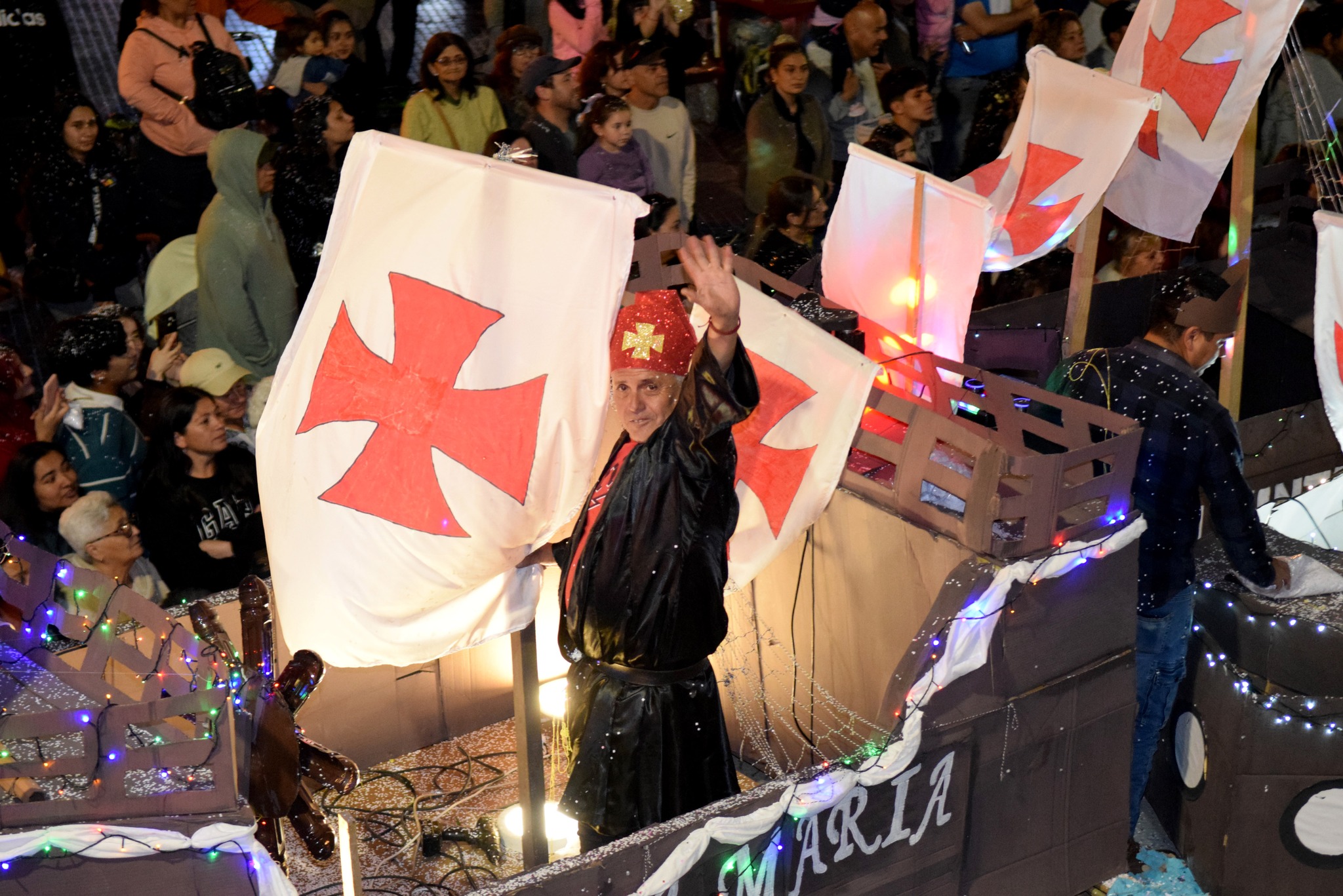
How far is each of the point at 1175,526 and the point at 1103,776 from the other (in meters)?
0.75

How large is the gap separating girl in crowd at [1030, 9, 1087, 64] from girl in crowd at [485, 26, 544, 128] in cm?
279

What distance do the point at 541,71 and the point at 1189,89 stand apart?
3167mm

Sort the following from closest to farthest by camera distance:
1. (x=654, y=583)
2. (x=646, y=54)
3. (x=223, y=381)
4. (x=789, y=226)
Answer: (x=654, y=583), (x=223, y=381), (x=789, y=226), (x=646, y=54)

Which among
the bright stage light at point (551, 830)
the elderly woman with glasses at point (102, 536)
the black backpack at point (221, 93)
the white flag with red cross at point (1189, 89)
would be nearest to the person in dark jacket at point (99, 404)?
the elderly woman with glasses at point (102, 536)

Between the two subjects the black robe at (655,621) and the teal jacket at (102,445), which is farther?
the teal jacket at (102,445)

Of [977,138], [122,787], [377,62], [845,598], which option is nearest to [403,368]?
[122,787]

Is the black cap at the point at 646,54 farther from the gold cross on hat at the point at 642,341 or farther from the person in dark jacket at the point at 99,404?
the gold cross on hat at the point at 642,341

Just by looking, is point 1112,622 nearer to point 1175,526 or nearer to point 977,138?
point 1175,526

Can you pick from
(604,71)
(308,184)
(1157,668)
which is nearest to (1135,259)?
(1157,668)

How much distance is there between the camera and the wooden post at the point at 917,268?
13.9 feet

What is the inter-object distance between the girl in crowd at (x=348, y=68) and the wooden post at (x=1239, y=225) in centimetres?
426

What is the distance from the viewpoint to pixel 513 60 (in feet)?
24.2

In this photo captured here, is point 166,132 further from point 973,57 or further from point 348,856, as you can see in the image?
point 973,57

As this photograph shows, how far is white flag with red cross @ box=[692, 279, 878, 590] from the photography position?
3561mm
